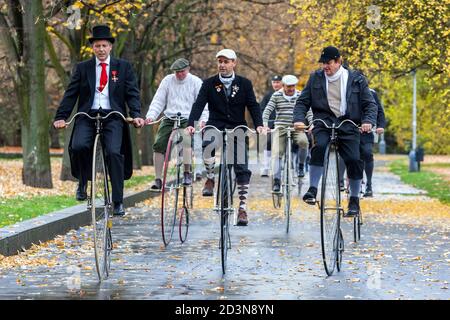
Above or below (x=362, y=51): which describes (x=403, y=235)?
below

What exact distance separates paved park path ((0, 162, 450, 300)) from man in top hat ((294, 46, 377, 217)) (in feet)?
3.31

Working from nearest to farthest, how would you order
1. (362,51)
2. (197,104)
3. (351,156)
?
1. (351,156)
2. (197,104)
3. (362,51)

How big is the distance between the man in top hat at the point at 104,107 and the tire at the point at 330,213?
6.03 feet

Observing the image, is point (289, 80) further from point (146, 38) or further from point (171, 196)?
point (146, 38)

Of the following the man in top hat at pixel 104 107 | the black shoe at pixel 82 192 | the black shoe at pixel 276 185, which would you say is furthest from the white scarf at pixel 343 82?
the black shoe at pixel 276 185

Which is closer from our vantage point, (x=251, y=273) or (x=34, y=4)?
(x=251, y=273)

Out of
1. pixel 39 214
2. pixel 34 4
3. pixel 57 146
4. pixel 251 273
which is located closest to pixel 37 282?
pixel 251 273

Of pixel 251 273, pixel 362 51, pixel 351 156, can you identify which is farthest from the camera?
pixel 362 51

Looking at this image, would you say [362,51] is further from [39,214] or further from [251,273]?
[251,273]

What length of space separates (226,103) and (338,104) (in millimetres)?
1570

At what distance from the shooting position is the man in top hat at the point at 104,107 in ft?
37.6

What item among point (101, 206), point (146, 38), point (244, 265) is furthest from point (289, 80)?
point (146, 38)

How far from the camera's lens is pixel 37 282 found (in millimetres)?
10586
